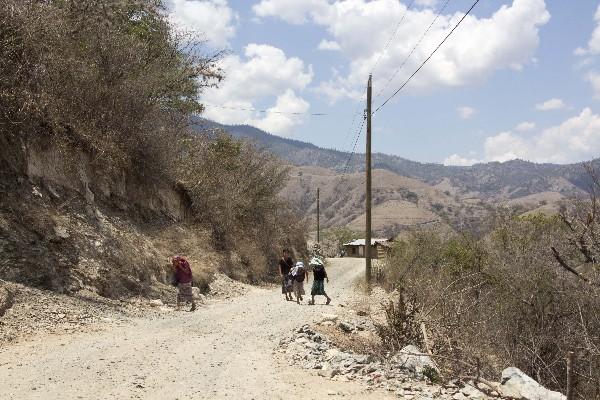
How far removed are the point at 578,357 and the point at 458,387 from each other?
7935 millimetres

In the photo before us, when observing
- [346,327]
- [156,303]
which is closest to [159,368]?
[346,327]

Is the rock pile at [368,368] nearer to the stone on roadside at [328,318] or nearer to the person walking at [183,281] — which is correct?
the stone on roadside at [328,318]

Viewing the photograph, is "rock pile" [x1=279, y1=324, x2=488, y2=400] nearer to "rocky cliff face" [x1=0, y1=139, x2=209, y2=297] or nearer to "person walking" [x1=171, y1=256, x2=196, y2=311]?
"person walking" [x1=171, y1=256, x2=196, y2=311]

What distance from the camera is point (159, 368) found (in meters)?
8.53

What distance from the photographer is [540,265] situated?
759 inches

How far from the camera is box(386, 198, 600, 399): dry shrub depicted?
11180 mm

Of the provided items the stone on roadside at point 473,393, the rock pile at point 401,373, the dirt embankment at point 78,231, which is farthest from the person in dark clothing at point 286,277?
the stone on roadside at point 473,393

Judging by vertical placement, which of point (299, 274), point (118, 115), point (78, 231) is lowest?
point (299, 274)

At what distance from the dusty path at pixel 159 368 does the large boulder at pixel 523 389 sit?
6.19ft

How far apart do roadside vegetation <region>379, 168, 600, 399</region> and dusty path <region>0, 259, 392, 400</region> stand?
7.97 feet

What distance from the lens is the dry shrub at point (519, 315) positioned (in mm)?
11180

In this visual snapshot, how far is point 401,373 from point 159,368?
3832 mm

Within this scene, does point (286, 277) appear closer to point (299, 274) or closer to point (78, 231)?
point (299, 274)

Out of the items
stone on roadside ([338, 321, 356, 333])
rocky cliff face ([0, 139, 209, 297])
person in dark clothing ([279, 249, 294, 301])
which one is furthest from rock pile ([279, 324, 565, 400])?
person in dark clothing ([279, 249, 294, 301])
